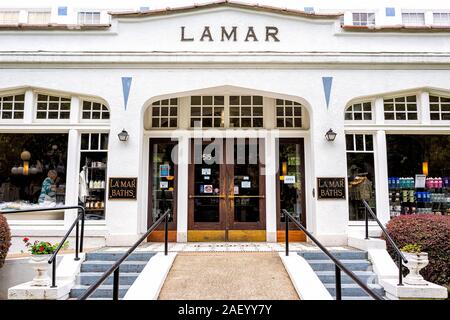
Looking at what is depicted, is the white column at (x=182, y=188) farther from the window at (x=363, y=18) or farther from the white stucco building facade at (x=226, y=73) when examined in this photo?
the window at (x=363, y=18)

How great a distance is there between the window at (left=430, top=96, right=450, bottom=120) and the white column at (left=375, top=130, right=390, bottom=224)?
1410mm

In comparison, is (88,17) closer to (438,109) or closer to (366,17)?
(366,17)

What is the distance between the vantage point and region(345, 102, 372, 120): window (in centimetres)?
930

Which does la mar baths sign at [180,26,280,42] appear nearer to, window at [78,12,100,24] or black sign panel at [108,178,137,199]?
black sign panel at [108,178,137,199]

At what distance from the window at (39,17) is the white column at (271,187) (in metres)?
8.68

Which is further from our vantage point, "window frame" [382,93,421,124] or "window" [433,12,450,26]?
"window" [433,12,450,26]

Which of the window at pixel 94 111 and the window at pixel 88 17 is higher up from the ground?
the window at pixel 88 17

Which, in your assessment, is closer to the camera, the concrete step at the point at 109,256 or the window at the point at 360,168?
the concrete step at the point at 109,256

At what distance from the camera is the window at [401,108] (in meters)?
9.29

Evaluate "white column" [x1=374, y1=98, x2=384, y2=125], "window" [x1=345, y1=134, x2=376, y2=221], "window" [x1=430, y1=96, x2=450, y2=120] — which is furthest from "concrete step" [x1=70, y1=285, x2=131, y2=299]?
"window" [x1=430, y1=96, x2=450, y2=120]

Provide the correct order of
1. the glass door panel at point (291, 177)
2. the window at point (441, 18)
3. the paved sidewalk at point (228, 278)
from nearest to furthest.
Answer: the paved sidewalk at point (228, 278) < the glass door panel at point (291, 177) < the window at point (441, 18)

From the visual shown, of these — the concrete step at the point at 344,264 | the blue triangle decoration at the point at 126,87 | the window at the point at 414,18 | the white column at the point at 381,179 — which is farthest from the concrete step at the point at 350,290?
the window at the point at 414,18

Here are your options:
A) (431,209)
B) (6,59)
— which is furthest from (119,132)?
(431,209)

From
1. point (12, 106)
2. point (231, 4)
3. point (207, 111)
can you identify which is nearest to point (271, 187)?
point (207, 111)
